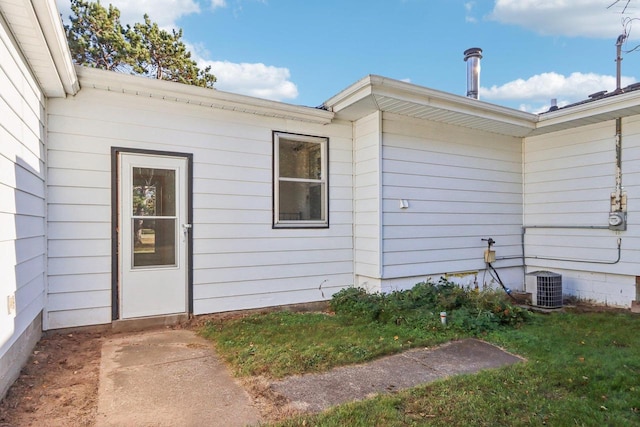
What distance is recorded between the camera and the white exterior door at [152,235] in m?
3.81

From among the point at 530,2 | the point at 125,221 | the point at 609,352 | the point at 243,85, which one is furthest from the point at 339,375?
the point at 243,85

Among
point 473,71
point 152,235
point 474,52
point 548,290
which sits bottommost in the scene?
point 548,290

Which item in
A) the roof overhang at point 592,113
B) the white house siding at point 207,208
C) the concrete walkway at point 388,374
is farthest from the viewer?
the roof overhang at point 592,113

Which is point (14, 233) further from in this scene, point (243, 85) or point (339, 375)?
point (243, 85)

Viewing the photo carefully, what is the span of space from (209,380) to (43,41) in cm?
258

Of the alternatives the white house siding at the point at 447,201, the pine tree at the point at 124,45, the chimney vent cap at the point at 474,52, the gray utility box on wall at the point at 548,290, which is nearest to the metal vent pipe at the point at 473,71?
the chimney vent cap at the point at 474,52

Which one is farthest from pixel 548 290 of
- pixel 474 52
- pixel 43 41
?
pixel 43 41

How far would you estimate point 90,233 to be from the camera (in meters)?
3.66

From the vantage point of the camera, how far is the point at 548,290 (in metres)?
5.02

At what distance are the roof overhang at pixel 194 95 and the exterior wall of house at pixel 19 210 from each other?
53cm

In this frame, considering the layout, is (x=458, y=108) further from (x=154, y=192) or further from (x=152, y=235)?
(x=152, y=235)

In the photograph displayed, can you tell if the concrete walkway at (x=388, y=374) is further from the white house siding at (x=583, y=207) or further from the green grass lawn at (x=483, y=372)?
the white house siding at (x=583, y=207)

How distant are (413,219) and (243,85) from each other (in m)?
16.3

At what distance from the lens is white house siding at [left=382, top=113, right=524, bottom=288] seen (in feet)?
16.1
